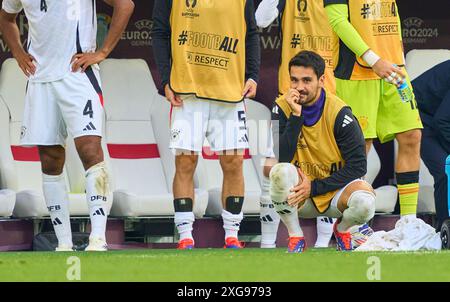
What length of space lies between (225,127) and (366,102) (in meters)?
0.96

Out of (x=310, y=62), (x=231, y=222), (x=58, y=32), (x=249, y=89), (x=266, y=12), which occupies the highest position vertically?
(x=266, y=12)

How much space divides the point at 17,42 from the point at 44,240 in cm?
173

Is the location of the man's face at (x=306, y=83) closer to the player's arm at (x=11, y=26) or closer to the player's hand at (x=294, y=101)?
the player's hand at (x=294, y=101)

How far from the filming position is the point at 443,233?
8492 millimetres

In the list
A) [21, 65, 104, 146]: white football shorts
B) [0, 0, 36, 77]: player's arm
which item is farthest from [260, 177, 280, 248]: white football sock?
[0, 0, 36, 77]: player's arm

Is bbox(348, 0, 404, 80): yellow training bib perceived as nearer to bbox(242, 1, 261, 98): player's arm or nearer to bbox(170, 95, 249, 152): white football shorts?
bbox(242, 1, 261, 98): player's arm

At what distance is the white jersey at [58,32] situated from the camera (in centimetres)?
842

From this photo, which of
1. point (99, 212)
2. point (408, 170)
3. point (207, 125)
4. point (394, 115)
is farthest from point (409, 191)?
point (99, 212)

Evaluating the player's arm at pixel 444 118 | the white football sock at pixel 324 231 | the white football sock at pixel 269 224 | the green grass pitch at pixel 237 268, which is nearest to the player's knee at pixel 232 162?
the white football sock at pixel 269 224

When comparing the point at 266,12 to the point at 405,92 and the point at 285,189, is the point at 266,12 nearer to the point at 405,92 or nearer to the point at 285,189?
the point at 405,92

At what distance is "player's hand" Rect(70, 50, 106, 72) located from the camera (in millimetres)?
8438

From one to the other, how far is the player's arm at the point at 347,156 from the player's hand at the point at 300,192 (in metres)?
0.05

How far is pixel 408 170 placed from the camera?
9078mm

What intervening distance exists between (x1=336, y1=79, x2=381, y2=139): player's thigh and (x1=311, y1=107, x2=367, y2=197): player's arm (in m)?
1.04
